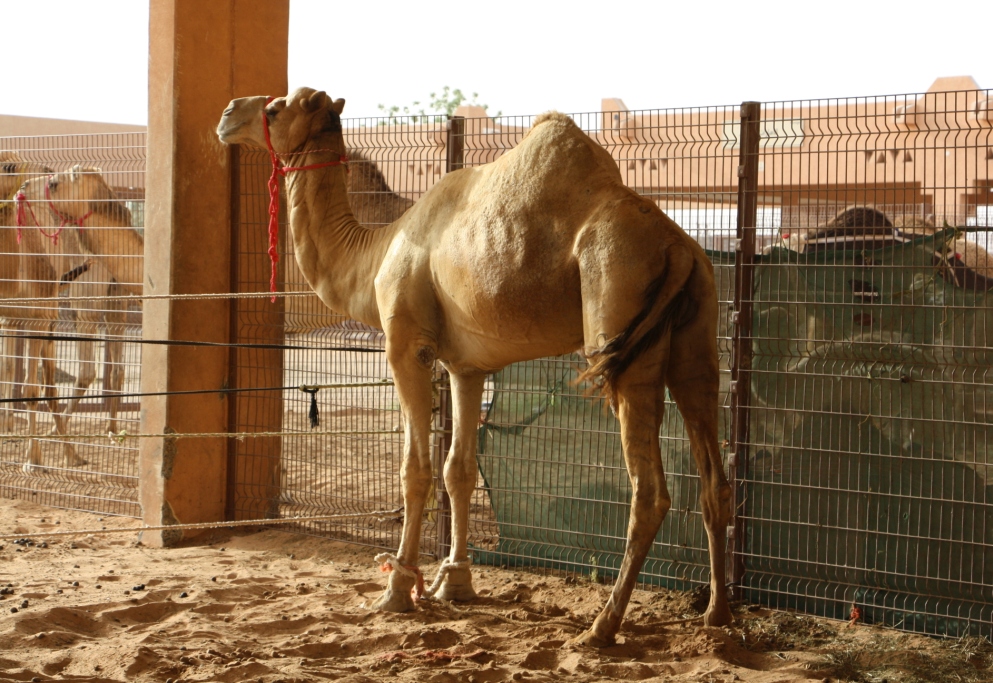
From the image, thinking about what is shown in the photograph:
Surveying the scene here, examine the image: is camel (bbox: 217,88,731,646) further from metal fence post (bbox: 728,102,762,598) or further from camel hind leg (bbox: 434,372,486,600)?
metal fence post (bbox: 728,102,762,598)

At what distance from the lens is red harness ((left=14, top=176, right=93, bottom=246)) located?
9.08 metres

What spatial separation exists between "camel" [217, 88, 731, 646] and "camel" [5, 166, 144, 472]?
344 cm

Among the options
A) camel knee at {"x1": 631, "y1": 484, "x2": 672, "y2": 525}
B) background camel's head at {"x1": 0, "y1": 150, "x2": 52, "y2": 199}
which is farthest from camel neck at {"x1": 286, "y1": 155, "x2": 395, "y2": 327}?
background camel's head at {"x1": 0, "y1": 150, "x2": 52, "y2": 199}

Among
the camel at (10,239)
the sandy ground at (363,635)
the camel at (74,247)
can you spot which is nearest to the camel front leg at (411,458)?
the sandy ground at (363,635)

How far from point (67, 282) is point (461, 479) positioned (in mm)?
5075

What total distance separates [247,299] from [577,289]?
3850 millimetres

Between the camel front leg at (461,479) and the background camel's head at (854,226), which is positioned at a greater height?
the background camel's head at (854,226)

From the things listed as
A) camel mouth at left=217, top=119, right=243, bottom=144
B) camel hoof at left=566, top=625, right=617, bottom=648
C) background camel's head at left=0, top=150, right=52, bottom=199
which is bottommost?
camel hoof at left=566, top=625, right=617, bottom=648

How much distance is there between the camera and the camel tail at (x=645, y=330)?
432 cm

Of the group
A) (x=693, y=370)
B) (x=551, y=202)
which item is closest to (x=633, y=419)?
(x=693, y=370)

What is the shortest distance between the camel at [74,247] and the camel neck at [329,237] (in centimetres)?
324

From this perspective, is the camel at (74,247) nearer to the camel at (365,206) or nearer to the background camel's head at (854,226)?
the camel at (365,206)

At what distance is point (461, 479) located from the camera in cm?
567

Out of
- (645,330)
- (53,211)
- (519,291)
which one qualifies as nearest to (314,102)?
(519,291)
